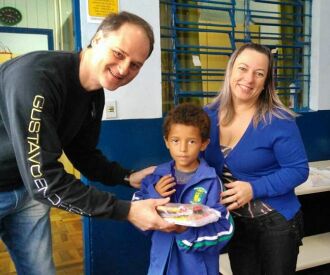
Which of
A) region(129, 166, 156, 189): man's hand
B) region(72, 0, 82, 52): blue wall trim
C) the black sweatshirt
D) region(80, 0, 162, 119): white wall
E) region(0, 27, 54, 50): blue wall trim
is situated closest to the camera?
the black sweatshirt

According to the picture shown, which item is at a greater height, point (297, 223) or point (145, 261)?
point (297, 223)

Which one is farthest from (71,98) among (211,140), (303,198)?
(303,198)

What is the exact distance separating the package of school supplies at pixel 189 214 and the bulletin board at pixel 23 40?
16.1 ft

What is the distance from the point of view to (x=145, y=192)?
4.58ft

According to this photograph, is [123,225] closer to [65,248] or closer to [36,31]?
[65,248]

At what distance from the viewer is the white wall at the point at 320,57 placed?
2.76 meters


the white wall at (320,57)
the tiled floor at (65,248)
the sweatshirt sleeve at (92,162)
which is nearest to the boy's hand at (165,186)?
the sweatshirt sleeve at (92,162)

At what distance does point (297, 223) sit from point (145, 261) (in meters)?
1.22

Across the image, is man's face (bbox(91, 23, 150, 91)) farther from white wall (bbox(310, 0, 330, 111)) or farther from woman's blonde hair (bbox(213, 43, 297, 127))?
white wall (bbox(310, 0, 330, 111))

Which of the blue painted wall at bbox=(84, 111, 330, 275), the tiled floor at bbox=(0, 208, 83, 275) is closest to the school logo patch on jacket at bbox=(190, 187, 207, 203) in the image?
the blue painted wall at bbox=(84, 111, 330, 275)

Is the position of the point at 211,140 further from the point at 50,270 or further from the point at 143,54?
the point at 50,270

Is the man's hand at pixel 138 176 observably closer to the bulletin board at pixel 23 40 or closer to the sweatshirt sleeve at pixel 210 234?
the sweatshirt sleeve at pixel 210 234

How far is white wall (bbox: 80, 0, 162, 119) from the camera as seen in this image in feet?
6.95

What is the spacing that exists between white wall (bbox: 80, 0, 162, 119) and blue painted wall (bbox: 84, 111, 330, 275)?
0.21ft
